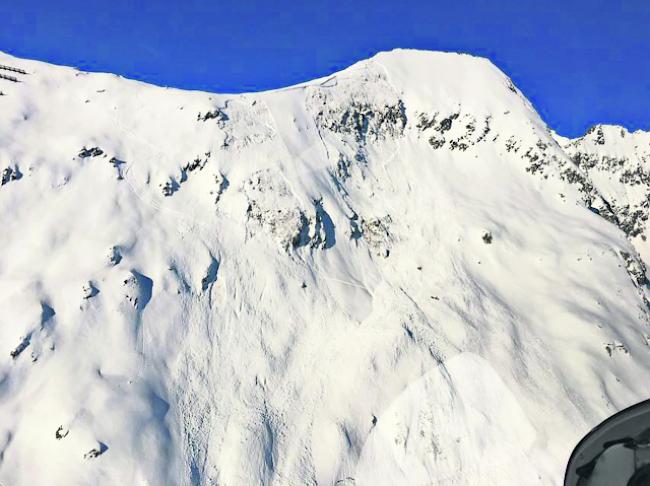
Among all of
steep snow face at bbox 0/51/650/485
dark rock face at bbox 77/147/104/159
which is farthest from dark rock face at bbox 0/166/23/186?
dark rock face at bbox 77/147/104/159

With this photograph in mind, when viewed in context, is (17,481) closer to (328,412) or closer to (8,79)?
(328,412)

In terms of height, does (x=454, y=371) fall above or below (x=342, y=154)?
below

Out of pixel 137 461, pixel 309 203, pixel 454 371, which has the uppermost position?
pixel 309 203

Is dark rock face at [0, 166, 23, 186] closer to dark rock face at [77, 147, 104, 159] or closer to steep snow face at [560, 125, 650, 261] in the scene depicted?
dark rock face at [77, 147, 104, 159]

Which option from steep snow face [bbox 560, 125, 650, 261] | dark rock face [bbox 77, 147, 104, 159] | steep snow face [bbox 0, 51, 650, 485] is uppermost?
steep snow face [bbox 560, 125, 650, 261]

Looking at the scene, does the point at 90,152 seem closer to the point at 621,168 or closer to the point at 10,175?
the point at 10,175

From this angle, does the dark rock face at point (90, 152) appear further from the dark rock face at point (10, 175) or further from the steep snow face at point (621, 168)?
the steep snow face at point (621, 168)

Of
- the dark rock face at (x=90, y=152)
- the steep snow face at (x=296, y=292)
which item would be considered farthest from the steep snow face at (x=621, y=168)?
the dark rock face at (x=90, y=152)

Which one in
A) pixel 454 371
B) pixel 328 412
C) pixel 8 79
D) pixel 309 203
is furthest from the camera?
pixel 8 79

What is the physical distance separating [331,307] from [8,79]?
33216mm

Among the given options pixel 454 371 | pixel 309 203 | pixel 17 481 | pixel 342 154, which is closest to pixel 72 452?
pixel 17 481

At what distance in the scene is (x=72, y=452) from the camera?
20266mm

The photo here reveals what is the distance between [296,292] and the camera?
103 feet

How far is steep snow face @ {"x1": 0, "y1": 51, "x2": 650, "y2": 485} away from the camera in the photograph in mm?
23094
